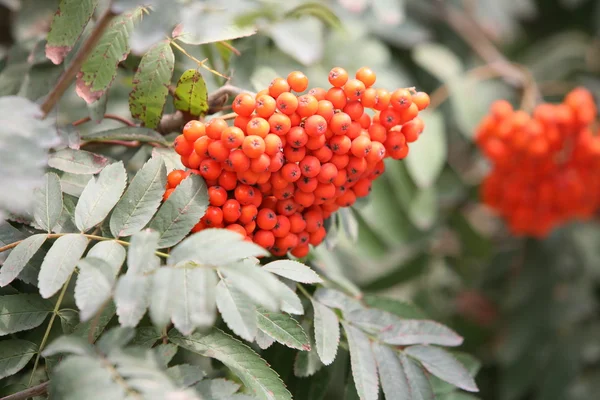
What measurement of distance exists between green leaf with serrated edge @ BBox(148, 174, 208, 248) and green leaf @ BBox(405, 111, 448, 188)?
42.2 inches

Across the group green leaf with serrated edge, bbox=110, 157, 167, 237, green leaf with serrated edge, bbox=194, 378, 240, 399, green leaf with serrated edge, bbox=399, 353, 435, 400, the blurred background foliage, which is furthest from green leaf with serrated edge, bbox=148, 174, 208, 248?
the blurred background foliage

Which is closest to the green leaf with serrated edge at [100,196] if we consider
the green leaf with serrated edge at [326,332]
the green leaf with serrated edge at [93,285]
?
the green leaf with serrated edge at [93,285]

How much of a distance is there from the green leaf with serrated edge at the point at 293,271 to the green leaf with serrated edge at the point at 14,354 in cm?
46

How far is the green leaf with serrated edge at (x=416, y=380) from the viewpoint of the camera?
46.3 inches

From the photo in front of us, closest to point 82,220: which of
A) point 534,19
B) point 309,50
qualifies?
point 309,50

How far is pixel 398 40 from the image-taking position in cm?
241

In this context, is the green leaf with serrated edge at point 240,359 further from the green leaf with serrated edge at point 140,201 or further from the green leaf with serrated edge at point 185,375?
the green leaf with serrated edge at point 140,201

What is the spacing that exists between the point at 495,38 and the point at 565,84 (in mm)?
506

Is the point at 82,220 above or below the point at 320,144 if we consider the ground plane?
below

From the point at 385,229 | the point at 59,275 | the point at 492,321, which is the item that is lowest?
the point at 492,321

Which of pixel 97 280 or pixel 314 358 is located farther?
pixel 314 358

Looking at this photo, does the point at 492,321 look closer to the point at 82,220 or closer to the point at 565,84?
the point at 565,84

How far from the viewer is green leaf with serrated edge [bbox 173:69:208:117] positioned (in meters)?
1.16

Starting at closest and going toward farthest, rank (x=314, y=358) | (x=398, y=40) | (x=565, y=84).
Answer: (x=314, y=358) < (x=398, y=40) < (x=565, y=84)
